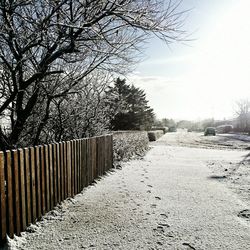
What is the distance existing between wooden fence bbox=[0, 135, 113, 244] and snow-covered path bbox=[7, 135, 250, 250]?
0.68 feet

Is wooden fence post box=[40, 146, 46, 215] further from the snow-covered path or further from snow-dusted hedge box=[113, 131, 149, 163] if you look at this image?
snow-dusted hedge box=[113, 131, 149, 163]

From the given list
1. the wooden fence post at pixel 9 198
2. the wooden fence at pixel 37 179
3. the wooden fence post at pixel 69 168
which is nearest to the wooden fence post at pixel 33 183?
the wooden fence at pixel 37 179

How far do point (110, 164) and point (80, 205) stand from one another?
3749mm

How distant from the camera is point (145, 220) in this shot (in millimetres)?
4258

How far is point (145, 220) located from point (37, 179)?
1.78 meters

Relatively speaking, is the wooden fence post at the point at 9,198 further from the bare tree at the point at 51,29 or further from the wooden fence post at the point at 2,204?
the bare tree at the point at 51,29

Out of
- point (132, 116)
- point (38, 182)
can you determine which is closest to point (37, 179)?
point (38, 182)

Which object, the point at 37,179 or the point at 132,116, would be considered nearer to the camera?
the point at 37,179

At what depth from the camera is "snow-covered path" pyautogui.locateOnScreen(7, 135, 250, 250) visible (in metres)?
3.46

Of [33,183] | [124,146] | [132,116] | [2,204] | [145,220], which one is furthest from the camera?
[132,116]

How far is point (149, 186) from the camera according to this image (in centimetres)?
668

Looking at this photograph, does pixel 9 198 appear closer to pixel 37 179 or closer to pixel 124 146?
pixel 37 179

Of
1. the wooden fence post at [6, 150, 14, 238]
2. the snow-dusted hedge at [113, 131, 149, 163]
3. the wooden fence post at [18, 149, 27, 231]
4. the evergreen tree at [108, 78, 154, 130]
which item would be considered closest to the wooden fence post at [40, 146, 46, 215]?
the wooden fence post at [18, 149, 27, 231]

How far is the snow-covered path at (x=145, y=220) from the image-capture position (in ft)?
11.4
